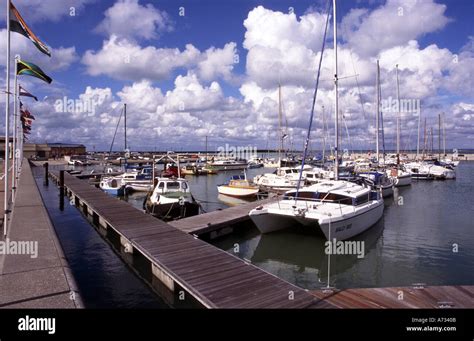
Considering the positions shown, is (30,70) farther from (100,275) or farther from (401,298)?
(401,298)

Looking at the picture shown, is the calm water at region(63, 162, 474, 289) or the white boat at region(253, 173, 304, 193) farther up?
the white boat at region(253, 173, 304, 193)

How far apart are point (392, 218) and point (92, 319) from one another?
23789 millimetres

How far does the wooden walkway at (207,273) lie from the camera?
8.55 meters

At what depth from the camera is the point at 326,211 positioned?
17016 mm

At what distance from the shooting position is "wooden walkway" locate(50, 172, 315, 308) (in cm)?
855

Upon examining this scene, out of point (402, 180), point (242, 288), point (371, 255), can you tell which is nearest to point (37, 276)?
point (242, 288)

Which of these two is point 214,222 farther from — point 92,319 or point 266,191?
point 266,191

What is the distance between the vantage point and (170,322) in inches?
320

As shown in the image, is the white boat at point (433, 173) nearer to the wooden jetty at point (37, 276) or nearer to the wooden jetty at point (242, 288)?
the wooden jetty at point (242, 288)

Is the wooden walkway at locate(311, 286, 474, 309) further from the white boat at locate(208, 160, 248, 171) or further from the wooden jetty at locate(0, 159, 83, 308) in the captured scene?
the white boat at locate(208, 160, 248, 171)

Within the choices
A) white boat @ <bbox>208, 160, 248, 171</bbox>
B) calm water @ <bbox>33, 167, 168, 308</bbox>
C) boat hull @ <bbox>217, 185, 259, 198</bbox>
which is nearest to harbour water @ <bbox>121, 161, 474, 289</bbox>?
calm water @ <bbox>33, 167, 168, 308</bbox>

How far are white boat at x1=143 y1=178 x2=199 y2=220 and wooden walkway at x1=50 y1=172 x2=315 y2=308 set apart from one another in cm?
483

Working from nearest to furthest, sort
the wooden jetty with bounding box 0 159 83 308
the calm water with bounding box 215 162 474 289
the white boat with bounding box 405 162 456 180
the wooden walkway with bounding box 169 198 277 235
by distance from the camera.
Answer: the wooden jetty with bounding box 0 159 83 308 < the calm water with bounding box 215 162 474 289 < the wooden walkway with bounding box 169 198 277 235 < the white boat with bounding box 405 162 456 180

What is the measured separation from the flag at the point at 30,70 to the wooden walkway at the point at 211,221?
30.7ft
